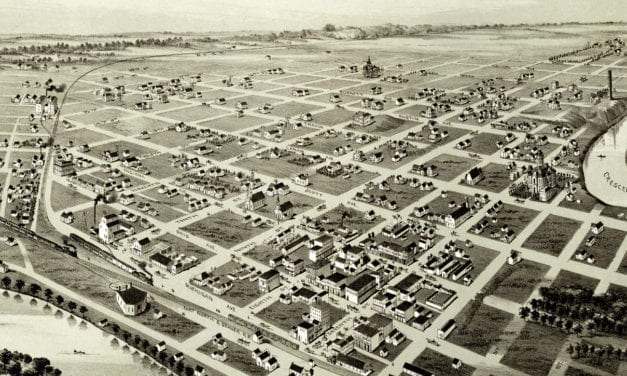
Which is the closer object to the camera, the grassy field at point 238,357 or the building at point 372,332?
the grassy field at point 238,357

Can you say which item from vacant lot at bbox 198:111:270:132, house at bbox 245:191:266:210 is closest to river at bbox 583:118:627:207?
house at bbox 245:191:266:210

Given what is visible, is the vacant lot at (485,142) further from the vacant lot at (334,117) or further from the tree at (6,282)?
the tree at (6,282)

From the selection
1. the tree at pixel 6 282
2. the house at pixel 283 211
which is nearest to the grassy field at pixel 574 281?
the house at pixel 283 211

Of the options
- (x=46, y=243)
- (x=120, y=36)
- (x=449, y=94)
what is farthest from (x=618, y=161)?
(x=120, y=36)

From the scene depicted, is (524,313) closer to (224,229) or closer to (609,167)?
(609,167)

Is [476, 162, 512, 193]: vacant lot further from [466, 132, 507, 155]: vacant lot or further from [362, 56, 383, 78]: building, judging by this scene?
[362, 56, 383, 78]: building

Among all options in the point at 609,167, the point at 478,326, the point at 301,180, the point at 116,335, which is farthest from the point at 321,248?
the point at 609,167
